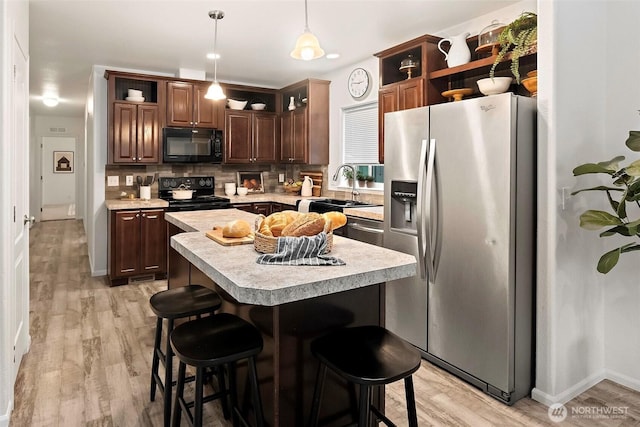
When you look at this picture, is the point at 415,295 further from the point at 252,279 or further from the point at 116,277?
the point at 116,277

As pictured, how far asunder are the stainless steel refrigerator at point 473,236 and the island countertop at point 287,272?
2.89ft

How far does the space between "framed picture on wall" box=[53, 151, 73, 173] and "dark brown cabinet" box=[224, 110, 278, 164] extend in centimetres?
721

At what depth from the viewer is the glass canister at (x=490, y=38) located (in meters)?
3.07

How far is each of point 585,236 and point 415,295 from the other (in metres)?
1.09

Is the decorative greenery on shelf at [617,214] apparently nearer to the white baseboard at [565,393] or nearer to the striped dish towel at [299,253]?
the white baseboard at [565,393]

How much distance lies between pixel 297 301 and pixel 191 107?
167 inches

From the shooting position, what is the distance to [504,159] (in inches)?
92.3

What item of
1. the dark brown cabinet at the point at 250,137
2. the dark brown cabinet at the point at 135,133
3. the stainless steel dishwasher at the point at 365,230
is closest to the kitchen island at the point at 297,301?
the stainless steel dishwasher at the point at 365,230

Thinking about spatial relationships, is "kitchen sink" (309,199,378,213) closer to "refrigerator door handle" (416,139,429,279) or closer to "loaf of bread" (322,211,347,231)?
"refrigerator door handle" (416,139,429,279)

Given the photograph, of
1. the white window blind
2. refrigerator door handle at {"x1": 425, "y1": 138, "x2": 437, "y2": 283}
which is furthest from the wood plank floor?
the white window blind

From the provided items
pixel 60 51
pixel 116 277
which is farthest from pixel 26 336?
pixel 60 51

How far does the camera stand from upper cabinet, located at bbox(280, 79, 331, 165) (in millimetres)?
5387

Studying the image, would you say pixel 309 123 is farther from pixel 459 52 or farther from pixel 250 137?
pixel 459 52

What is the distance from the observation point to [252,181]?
6145 mm
